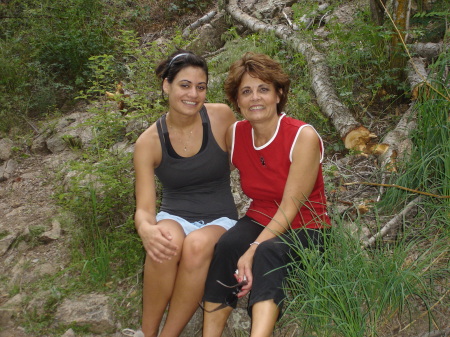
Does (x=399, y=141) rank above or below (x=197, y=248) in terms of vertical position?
above

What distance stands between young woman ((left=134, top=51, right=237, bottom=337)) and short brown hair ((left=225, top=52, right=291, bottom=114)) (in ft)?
0.85

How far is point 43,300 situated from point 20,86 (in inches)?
160

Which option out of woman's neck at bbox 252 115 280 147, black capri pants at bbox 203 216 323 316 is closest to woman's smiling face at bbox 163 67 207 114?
woman's neck at bbox 252 115 280 147

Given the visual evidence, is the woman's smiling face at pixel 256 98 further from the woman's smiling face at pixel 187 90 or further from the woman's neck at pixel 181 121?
the woman's neck at pixel 181 121

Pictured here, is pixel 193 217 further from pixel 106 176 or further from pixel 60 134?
pixel 60 134

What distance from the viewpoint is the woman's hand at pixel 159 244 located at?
2.49 m

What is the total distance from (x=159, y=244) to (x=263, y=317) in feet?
2.34

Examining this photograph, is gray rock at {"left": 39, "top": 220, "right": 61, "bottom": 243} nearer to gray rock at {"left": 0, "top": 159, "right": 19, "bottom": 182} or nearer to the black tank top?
the black tank top

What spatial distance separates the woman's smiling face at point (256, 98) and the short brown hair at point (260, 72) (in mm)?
28

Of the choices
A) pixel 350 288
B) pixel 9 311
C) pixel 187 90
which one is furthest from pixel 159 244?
pixel 9 311

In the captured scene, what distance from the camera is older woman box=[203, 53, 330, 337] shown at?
2316mm

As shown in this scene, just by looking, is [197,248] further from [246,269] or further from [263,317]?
[263,317]

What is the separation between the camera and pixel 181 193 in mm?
2906

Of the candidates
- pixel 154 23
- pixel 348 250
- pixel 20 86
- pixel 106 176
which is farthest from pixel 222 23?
pixel 348 250
